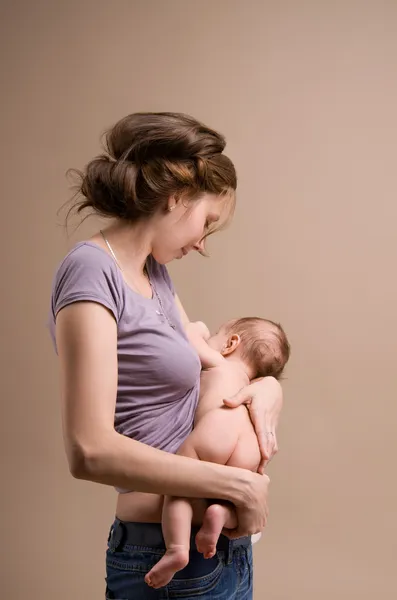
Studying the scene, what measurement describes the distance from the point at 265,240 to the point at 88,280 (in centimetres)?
182

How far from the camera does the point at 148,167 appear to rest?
64.9 inches

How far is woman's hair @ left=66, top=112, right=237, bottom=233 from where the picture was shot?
5.37ft

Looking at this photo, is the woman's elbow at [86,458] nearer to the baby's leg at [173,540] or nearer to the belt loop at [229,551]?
the baby's leg at [173,540]

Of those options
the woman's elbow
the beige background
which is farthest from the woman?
the beige background

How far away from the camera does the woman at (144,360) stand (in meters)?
1.43

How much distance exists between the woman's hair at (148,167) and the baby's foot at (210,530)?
612 millimetres

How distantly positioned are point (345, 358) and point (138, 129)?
5.98 feet

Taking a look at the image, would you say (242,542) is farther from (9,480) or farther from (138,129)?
(9,480)

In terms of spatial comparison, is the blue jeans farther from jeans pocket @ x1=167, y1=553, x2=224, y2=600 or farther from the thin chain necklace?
the thin chain necklace

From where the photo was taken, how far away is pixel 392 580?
3.24 meters

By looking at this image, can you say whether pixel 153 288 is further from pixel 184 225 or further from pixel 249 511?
pixel 249 511

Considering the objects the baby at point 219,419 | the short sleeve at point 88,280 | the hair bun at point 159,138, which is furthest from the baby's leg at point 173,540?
the hair bun at point 159,138

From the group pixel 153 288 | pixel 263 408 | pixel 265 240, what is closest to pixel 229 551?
pixel 263 408

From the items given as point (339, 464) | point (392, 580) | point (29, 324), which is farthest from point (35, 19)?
point (392, 580)
